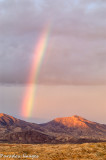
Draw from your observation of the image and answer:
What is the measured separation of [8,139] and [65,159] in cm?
16952

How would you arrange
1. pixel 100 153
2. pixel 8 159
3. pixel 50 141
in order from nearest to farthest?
1. pixel 8 159
2. pixel 100 153
3. pixel 50 141

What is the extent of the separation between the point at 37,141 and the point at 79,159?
163 meters

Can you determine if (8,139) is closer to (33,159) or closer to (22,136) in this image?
(22,136)

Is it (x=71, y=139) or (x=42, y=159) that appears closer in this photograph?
(x=42, y=159)

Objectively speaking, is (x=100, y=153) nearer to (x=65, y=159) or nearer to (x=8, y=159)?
(x=65, y=159)

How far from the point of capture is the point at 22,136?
7795 inches

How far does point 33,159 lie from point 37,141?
163 meters

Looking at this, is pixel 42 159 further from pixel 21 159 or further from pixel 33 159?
pixel 21 159

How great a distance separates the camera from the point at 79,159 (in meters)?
36.1

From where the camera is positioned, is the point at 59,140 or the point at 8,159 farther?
the point at 59,140

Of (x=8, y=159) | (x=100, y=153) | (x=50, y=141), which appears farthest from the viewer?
(x=50, y=141)

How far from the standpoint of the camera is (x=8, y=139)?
7623 inches

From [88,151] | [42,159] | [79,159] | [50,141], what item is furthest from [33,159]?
[50,141]

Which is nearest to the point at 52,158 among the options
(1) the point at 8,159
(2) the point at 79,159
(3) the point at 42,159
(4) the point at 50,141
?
(3) the point at 42,159
